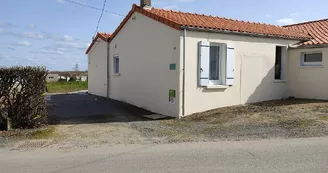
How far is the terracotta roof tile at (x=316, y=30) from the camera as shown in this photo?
14.2 metres

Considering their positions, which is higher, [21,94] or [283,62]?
[283,62]

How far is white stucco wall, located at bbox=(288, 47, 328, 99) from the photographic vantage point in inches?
534

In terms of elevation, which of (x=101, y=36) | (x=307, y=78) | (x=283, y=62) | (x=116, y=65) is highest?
(x=101, y=36)

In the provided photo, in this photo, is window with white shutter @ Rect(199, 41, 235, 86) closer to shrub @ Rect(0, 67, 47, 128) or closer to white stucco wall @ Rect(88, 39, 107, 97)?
shrub @ Rect(0, 67, 47, 128)

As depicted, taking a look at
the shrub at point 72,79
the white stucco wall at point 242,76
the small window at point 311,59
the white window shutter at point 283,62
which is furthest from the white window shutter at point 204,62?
the shrub at point 72,79

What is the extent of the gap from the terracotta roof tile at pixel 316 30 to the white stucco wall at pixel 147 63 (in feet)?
22.5

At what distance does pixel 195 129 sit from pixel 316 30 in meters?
10.8

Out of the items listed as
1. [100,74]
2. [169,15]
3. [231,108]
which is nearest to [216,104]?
[231,108]

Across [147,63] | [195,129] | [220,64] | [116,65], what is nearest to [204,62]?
[220,64]

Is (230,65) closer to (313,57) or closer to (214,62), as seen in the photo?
(214,62)

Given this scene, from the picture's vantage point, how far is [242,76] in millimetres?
12766

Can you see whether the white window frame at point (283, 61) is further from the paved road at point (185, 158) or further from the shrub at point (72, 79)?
the shrub at point (72, 79)

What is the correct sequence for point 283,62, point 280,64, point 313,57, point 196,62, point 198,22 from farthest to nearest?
point 280,64
point 283,62
point 313,57
point 198,22
point 196,62

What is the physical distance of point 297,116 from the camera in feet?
33.3
